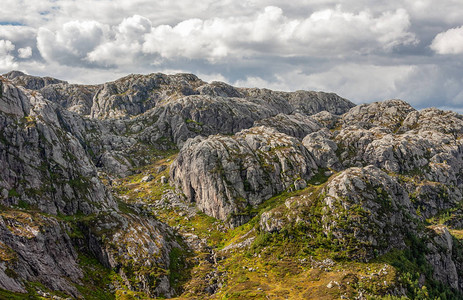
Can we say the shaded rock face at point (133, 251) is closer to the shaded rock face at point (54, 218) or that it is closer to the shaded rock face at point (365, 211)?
the shaded rock face at point (54, 218)

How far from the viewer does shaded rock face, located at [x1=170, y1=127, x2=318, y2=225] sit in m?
139

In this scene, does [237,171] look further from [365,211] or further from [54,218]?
[54,218]

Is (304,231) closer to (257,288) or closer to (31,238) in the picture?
(257,288)

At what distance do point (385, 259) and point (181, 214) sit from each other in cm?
8810

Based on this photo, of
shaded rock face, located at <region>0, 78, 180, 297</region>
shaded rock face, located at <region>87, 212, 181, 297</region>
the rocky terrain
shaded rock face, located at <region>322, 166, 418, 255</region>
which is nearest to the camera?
shaded rock face, located at <region>0, 78, 180, 297</region>

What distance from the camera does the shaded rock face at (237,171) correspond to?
13925 cm

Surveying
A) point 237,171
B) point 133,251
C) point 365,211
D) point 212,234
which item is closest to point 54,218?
point 133,251

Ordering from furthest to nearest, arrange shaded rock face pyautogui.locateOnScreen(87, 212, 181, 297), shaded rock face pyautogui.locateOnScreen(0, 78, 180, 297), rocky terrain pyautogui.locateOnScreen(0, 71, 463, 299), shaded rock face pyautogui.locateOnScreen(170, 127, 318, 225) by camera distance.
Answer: shaded rock face pyautogui.locateOnScreen(170, 127, 318, 225) < shaded rock face pyautogui.locateOnScreen(87, 212, 181, 297) < rocky terrain pyautogui.locateOnScreen(0, 71, 463, 299) < shaded rock face pyautogui.locateOnScreen(0, 78, 180, 297)

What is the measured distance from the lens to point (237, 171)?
481 ft

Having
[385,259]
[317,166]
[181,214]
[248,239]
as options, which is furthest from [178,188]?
[385,259]

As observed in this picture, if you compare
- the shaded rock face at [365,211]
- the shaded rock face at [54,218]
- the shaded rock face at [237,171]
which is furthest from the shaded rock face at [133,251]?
the shaded rock face at [365,211]

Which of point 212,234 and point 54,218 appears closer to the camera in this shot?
point 54,218

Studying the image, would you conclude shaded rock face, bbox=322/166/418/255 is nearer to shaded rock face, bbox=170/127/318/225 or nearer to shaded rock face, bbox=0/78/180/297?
shaded rock face, bbox=170/127/318/225

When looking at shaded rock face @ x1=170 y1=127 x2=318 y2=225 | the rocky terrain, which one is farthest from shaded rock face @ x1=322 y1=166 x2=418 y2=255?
shaded rock face @ x1=170 y1=127 x2=318 y2=225
